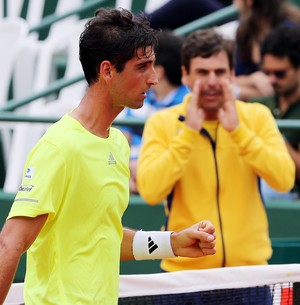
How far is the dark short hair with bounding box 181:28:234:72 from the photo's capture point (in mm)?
5496

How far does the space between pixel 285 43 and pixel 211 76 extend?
1.39m

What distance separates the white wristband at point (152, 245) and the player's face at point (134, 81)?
1.84ft

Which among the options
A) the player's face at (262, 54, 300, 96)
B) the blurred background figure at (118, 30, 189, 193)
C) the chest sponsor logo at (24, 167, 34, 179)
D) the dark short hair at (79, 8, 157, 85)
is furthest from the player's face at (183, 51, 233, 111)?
the chest sponsor logo at (24, 167, 34, 179)

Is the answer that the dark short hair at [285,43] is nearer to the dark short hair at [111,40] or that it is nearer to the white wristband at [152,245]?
the white wristband at [152,245]

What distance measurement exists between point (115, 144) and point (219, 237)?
1690mm

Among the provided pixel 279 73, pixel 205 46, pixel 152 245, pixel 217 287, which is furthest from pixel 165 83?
pixel 152 245

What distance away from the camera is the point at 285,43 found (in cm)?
668

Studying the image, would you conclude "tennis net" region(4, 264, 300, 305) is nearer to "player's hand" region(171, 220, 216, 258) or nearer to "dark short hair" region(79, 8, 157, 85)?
"player's hand" region(171, 220, 216, 258)

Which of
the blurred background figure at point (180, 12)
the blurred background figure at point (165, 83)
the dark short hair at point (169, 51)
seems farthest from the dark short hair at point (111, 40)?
the blurred background figure at point (180, 12)

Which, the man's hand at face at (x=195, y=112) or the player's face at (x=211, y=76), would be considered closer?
the man's hand at face at (x=195, y=112)

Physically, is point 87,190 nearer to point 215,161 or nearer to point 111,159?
point 111,159

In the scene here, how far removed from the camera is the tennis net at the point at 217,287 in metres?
4.22

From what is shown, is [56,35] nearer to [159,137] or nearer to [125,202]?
[159,137]

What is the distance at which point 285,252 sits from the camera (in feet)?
18.6
